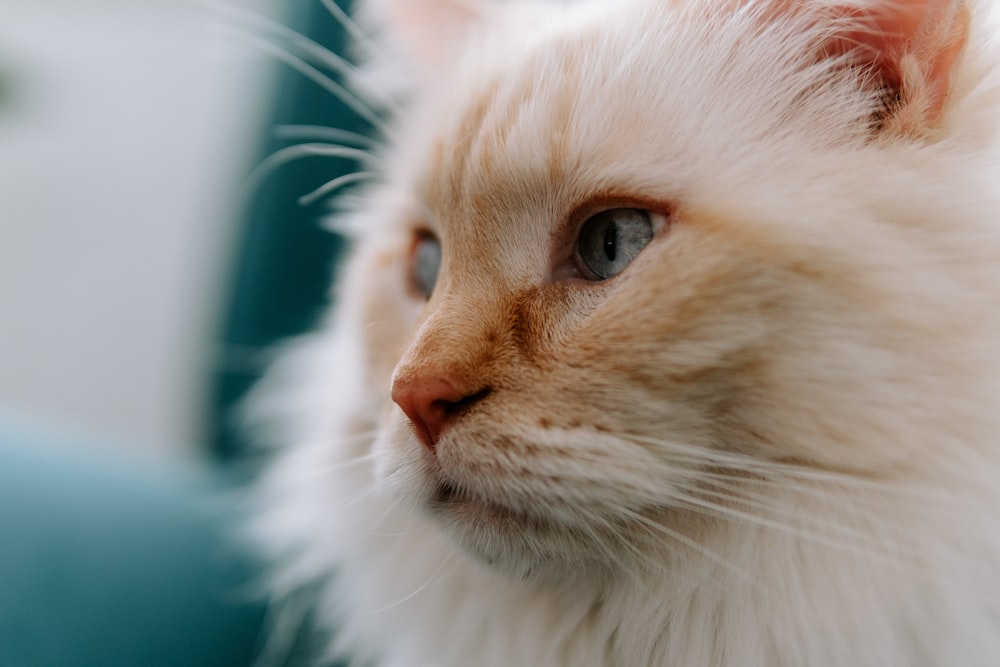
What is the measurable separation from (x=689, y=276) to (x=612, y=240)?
0.09 metres

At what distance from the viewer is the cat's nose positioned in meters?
0.65

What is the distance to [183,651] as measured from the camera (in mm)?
1072

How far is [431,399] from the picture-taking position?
2.16ft

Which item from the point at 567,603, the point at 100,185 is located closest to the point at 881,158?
the point at 567,603

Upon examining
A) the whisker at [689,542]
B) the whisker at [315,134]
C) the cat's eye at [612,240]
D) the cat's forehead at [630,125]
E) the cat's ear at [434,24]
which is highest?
the cat's ear at [434,24]

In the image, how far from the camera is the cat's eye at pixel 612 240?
2.20 feet

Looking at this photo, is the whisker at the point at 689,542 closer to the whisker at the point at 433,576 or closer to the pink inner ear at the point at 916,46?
the whisker at the point at 433,576

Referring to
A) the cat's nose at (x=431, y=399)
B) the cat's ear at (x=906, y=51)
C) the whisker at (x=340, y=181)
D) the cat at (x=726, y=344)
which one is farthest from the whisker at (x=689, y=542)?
the whisker at (x=340, y=181)

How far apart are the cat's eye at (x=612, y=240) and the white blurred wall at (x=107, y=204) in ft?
5.94

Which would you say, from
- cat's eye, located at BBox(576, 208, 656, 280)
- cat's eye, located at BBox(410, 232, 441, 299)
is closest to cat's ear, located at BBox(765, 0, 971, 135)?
cat's eye, located at BBox(576, 208, 656, 280)

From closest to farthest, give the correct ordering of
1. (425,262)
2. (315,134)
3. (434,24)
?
1. (425,262)
2. (434,24)
3. (315,134)

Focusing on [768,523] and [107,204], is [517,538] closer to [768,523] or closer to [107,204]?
[768,523]

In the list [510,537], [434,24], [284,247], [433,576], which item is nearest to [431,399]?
[510,537]

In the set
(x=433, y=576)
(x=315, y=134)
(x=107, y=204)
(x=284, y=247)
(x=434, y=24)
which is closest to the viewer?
(x=433, y=576)
